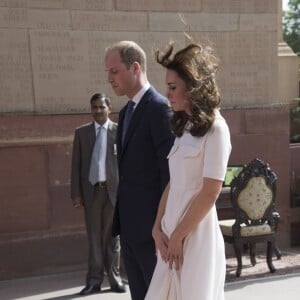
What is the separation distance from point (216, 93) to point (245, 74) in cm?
515

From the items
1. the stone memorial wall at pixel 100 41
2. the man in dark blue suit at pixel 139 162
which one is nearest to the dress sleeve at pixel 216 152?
the man in dark blue suit at pixel 139 162

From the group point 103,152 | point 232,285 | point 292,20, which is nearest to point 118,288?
point 232,285

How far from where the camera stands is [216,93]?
2.92m

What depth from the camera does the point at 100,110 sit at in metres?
6.00

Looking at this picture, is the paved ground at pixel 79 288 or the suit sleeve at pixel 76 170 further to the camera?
the suit sleeve at pixel 76 170

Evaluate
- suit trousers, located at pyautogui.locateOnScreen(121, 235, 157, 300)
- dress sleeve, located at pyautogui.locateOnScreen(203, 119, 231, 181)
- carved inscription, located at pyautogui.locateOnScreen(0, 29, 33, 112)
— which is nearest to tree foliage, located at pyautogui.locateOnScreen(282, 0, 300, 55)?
carved inscription, located at pyautogui.locateOnScreen(0, 29, 33, 112)

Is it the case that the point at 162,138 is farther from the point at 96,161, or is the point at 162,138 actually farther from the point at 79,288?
the point at 79,288

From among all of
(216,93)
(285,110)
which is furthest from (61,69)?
(216,93)

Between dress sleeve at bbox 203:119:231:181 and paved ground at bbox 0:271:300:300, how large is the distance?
3.24 meters

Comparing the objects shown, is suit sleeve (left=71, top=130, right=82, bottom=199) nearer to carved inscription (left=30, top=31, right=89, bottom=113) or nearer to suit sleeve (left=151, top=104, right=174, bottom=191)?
carved inscription (left=30, top=31, right=89, bottom=113)

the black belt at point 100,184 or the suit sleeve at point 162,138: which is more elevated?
the suit sleeve at point 162,138

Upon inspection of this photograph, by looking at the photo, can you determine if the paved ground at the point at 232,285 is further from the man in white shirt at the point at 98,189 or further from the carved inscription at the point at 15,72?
the carved inscription at the point at 15,72

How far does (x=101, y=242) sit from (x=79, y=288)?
0.58 meters

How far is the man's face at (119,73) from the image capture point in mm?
3457
